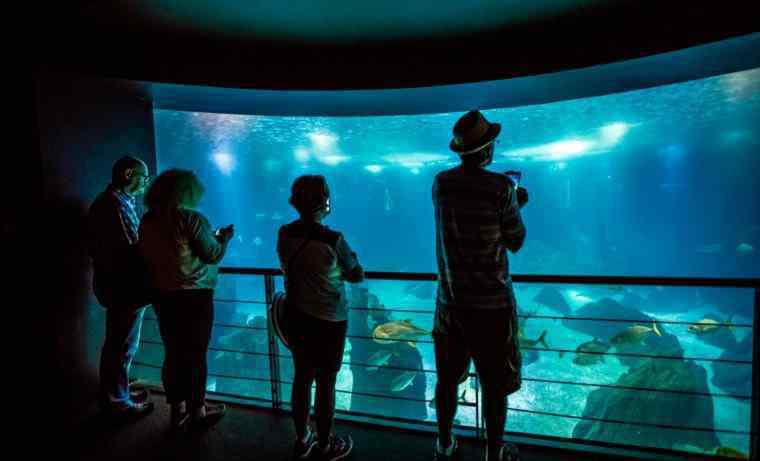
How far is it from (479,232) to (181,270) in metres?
1.63

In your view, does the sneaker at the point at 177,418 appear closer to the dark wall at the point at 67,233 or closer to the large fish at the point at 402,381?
the dark wall at the point at 67,233

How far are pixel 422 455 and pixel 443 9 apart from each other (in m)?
2.77

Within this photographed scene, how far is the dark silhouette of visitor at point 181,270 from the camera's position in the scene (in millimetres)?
2082

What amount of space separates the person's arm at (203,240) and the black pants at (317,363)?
2.11ft

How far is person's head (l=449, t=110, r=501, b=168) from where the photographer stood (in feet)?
5.60

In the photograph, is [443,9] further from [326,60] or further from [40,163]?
[40,163]

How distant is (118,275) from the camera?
238 cm

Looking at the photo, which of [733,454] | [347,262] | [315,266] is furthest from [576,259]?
[315,266]

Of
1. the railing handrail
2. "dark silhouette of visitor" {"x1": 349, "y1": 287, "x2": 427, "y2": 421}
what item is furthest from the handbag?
"dark silhouette of visitor" {"x1": 349, "y1": 287, "x2": 427, "y2": 421}

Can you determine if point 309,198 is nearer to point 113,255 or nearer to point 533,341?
point 113,255

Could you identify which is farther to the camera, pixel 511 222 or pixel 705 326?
pixel 705 326

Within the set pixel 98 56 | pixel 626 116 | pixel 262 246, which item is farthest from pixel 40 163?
pixel 262 246

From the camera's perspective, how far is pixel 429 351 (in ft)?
58.6

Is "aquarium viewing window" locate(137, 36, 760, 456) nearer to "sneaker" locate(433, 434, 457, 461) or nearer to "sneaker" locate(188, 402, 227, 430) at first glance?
"sneaker" locate(188, 402, 227, 430)
